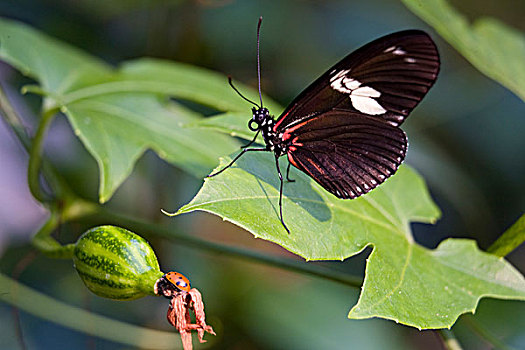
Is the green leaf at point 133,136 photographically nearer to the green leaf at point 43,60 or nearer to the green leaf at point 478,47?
the green leaf at point 43,60

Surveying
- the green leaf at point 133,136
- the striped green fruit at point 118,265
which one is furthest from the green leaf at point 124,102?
the striped green fruit at point 118,265

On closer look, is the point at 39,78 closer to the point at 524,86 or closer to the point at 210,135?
the point at 210,135

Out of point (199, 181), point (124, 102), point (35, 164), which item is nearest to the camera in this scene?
point (35, 164)

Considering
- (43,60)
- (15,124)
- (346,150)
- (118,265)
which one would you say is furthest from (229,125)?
(43,60)

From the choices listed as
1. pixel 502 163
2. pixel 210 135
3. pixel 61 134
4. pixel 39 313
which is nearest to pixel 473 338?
pixel 502 163

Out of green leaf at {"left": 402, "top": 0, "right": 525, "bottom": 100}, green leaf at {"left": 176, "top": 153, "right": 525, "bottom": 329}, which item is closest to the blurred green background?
green leaf at {"left": 402, "top": 0, "right": 525, "bottom": 100}

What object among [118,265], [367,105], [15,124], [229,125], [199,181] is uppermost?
[367,105]

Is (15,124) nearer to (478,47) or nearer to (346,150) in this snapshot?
(346,150)
